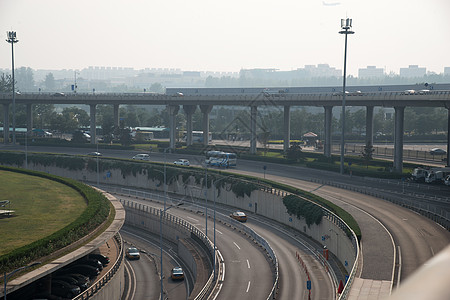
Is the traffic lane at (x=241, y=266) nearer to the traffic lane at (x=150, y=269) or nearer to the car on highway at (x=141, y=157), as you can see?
the traffic lane at (x=150, y=269)

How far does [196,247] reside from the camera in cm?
6247

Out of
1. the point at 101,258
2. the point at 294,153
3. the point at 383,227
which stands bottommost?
the point at 101,258

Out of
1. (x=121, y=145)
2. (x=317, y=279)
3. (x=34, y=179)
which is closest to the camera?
(x=317, y=279)

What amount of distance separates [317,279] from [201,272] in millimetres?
12331

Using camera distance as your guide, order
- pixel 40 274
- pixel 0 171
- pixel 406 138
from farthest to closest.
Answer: pixel 406 138 → pixel 0 171 → pixel 40 274

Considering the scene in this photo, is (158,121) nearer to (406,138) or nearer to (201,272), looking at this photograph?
(406,138)

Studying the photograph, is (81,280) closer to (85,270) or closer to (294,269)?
(85,270)

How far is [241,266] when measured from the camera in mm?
52656

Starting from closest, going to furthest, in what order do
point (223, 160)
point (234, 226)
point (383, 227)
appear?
1. point (383, 227)
2. point (234, 226)
3. point (223, 160)

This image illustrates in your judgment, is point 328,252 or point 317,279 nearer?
point 317,279

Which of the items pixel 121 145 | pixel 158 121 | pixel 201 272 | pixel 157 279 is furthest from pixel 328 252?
pixel 158 121

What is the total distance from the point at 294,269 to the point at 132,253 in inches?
928

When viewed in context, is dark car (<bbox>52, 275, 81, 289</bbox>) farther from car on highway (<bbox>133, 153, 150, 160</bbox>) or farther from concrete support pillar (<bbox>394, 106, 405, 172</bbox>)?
car on highway (<bbox>133, 153, 150, 160</bbox>)

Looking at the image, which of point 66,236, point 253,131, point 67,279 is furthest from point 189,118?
point 67,279
